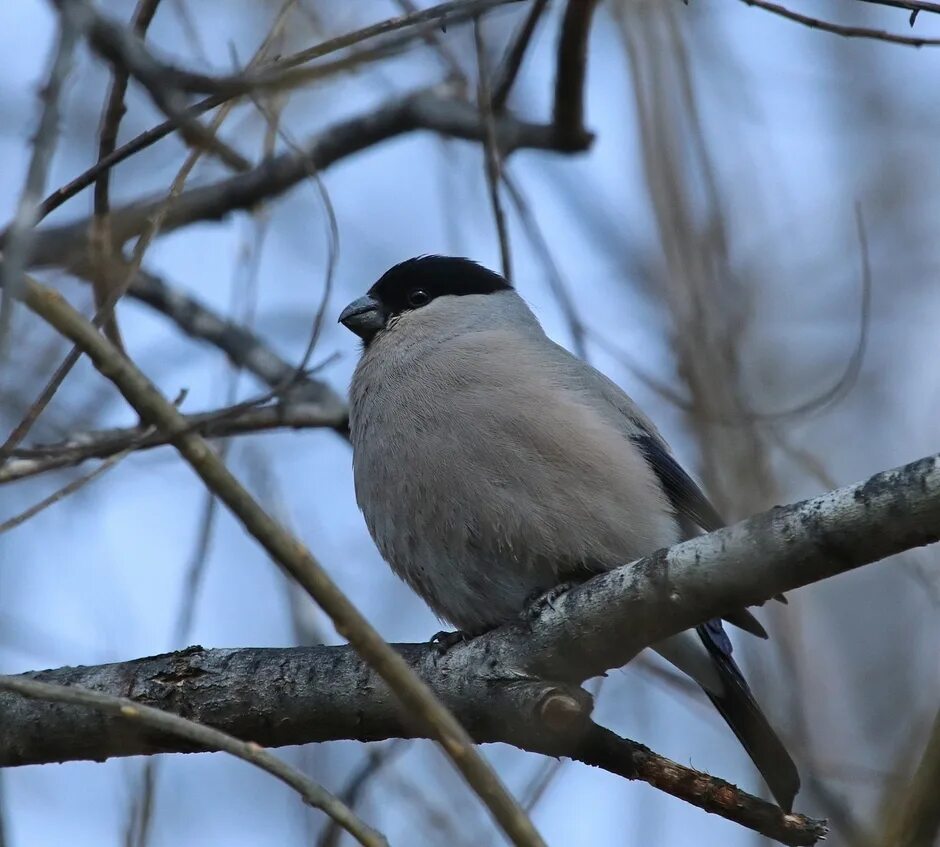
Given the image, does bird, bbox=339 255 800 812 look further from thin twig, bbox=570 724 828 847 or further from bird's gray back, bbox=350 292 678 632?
thin twig, bbox=570 724 828 847

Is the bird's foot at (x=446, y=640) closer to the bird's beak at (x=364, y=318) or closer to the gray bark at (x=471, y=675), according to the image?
the gray bark at (x=471, y=675)

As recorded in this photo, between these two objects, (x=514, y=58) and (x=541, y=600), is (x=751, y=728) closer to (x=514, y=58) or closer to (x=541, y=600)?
(x=541, y=600)

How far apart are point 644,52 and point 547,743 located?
3263 mm

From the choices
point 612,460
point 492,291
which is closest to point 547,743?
point 612,460

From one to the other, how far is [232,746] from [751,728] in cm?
261

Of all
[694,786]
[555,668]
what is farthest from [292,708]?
[694,786]

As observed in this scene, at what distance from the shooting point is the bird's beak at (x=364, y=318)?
225 inches

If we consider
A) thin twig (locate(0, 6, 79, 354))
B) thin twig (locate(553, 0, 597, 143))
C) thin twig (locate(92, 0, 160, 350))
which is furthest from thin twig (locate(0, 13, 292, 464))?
thin twig (locate(553, 0, 597, 143))

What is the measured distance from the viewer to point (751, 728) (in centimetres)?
446

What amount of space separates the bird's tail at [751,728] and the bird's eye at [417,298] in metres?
2.16

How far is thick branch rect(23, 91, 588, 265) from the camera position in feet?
19.3

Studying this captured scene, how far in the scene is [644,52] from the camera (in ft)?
17.8

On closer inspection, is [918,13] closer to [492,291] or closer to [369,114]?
[492,291]

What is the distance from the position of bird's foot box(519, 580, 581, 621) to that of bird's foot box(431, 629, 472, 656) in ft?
0.81
